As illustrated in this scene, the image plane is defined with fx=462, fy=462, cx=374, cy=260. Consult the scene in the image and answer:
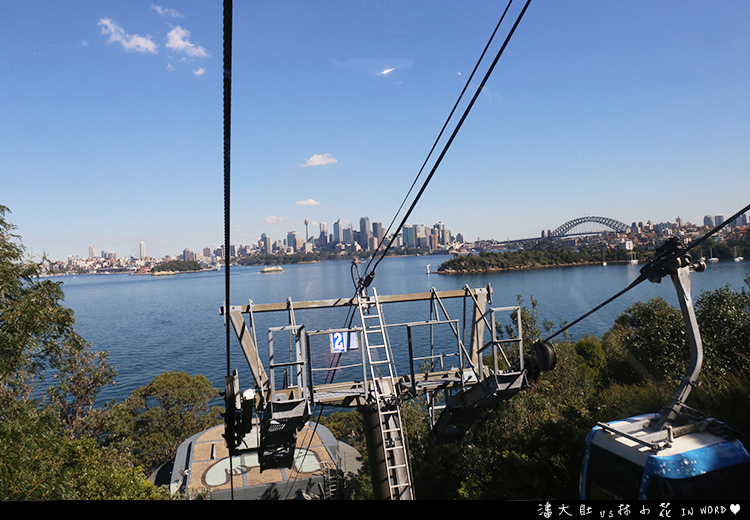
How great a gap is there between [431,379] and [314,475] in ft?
38.7

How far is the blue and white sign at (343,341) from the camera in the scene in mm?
6238

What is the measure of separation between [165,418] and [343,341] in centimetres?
2212

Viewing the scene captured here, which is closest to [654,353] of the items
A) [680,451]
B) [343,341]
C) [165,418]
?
[343,341]

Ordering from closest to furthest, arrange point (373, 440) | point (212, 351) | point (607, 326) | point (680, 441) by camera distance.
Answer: point (680, 441) < point (373, 440) < point (607, 326) < point (212, 351)

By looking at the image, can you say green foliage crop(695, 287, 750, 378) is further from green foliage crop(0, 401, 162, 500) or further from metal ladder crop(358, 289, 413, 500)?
green foliage crop(0, 401, 162, 500)

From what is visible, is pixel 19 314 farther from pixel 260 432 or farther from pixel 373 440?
pixel 373 440

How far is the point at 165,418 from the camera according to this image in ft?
79.9

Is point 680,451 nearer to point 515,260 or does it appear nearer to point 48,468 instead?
point 48,468

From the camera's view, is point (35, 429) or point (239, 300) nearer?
point (35, 429)

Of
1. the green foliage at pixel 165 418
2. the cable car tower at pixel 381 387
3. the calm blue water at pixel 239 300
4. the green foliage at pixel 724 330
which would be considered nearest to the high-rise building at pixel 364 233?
the calm blue water at pixel 239 300

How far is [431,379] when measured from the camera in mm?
6453

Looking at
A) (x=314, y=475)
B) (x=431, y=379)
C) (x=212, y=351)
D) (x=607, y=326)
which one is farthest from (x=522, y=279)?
(x=431, y=379)

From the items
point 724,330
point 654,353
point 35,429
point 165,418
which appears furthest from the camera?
point 165,418

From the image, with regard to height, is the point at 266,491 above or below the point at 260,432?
below
